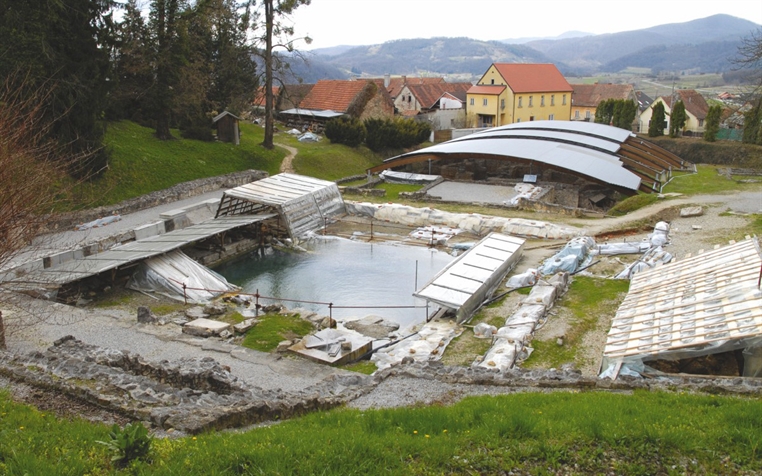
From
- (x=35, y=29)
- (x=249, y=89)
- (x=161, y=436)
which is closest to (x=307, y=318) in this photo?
(x=161, y=436)

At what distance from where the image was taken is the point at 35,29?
2189 cm

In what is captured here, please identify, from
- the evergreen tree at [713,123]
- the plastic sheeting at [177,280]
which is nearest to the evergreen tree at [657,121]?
the evergreen tree at [713,123]

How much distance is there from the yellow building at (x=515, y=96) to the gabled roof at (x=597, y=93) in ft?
31.0

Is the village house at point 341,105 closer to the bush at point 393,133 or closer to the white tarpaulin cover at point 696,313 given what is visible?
the bush at point 393,133

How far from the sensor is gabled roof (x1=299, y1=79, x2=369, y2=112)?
44.7m

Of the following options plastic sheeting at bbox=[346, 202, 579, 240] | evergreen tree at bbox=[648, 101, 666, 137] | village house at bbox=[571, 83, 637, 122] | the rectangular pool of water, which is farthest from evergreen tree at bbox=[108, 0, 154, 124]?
village house at bbox=[571, 83, 637, 122]

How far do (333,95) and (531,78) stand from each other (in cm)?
2132

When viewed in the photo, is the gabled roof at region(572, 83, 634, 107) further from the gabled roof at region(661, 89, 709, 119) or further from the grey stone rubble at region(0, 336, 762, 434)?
the grey stone rubble at region(0, 336, 762, 434)

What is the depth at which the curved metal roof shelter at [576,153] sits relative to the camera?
1164 inches

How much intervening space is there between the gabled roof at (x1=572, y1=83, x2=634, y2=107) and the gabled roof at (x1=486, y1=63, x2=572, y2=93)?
9110 mm

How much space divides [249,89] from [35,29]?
1974 cm

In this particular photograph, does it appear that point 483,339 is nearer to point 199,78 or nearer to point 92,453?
point 92,453

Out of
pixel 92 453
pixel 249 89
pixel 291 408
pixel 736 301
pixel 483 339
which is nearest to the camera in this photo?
pixel 92 453

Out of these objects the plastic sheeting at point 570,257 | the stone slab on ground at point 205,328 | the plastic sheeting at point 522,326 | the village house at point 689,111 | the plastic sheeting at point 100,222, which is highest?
the village house at point 689,111
